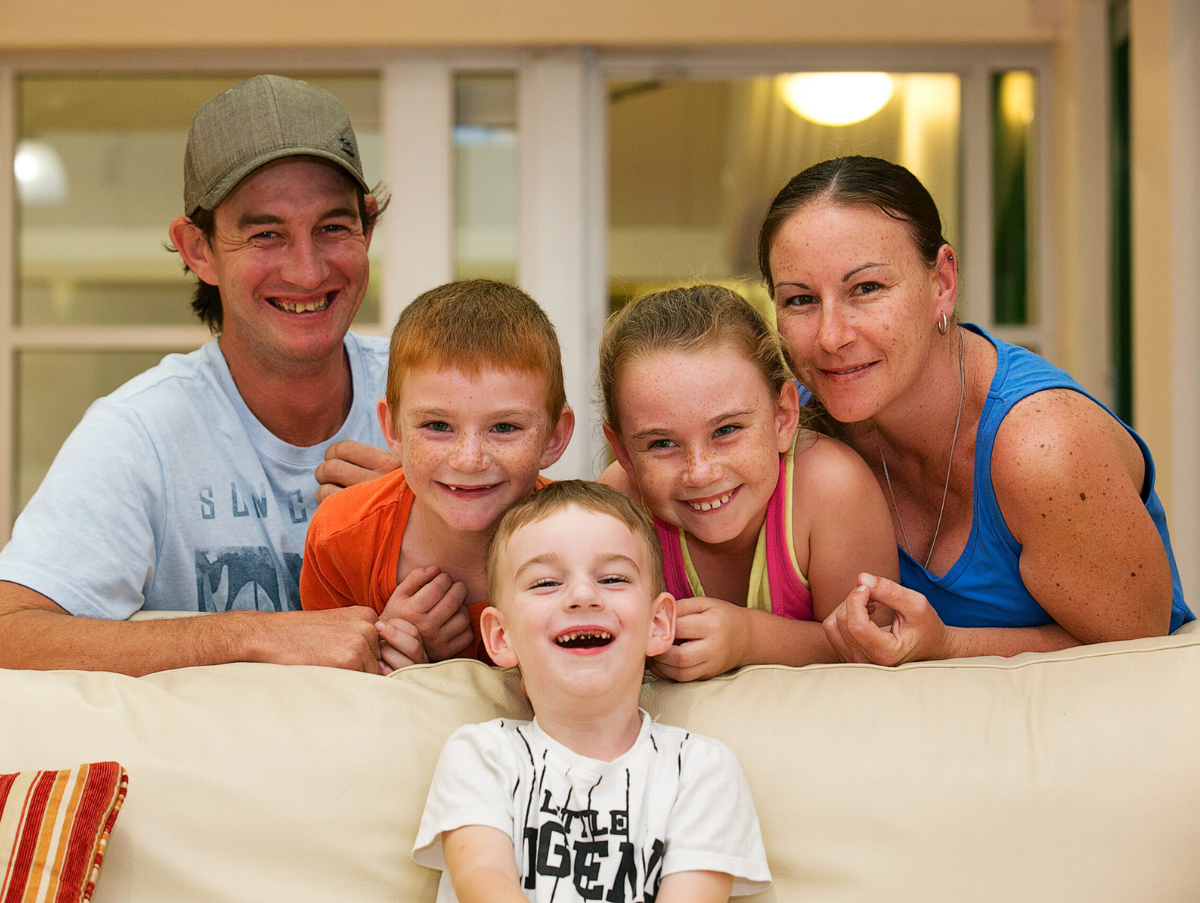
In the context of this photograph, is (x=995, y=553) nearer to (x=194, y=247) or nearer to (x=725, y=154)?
(x=194, y=247)

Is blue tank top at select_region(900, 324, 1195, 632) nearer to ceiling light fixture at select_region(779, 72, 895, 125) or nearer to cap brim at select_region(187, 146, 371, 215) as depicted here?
cap brim at select_region(187, 146, 371, 215)

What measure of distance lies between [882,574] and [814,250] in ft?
1.49

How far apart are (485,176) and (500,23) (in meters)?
0.43

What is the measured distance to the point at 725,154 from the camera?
10.7ft

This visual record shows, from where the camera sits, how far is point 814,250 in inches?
53.3

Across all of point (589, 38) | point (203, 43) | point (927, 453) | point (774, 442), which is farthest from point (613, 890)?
point (203, 43)

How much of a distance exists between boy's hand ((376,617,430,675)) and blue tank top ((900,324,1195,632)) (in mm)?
713

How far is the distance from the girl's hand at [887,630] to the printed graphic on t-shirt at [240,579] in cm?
95

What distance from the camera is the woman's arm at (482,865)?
0.98 metres

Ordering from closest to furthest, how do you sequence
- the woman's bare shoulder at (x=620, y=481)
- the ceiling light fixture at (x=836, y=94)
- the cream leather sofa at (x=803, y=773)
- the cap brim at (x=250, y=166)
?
the cream leather sofa at (x=803, y=773) < the woman's bare shoulder at (x=620, y=481) < the cap brim at (x=250, y=166) < the ceiling light fixture at (x=836, y=94)

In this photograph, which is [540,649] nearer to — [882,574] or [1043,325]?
[882,574]

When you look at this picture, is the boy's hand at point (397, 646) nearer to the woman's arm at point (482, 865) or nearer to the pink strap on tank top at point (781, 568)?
the woman's arm at point (482, 865)

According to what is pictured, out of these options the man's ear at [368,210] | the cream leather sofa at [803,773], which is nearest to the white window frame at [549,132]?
the man's ear at [368,210]

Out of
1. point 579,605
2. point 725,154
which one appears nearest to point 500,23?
point 725,154
